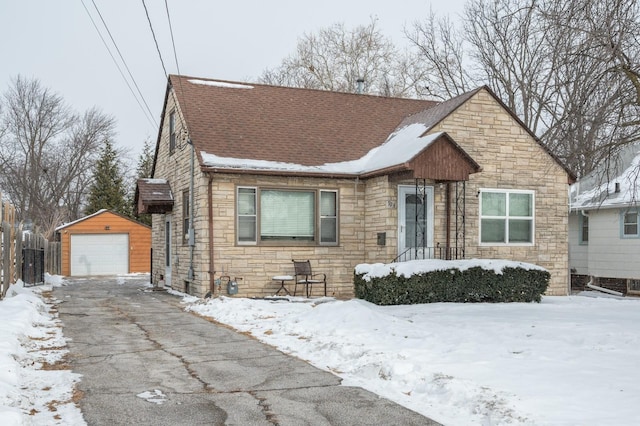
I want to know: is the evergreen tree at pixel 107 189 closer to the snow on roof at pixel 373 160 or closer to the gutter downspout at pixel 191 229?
the gutter downspout at pixel 191 229

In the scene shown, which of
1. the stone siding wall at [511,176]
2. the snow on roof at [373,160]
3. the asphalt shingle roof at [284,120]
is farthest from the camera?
the stone siding wall at [511,176]

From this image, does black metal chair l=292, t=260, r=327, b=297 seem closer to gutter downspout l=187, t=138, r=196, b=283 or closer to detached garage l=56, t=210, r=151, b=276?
gutter downspout l=187, t=138, r=196, b=283

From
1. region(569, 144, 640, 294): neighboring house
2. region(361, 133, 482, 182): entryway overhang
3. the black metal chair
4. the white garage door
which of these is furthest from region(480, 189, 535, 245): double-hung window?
the white garage door

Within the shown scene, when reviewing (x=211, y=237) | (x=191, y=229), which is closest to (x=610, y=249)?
(x=211, y=237)

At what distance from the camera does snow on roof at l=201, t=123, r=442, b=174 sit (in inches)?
598

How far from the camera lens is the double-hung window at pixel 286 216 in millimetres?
15836

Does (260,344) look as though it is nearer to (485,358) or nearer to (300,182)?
(485,358)

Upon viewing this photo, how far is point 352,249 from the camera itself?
1666 cm

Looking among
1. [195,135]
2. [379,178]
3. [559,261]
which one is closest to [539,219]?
[559,261]

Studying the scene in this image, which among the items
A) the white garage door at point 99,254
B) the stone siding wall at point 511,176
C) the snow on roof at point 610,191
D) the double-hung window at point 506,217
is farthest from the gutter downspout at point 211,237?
the white garage door at point 99,254

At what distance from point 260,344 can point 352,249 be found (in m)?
7.81

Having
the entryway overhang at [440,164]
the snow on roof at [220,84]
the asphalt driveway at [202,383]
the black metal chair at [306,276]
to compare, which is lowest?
the asphalt driveway at [202,383]

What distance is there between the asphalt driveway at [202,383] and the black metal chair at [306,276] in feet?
15.6

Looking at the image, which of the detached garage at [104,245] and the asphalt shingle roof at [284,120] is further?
the detached garage at [104,245]
